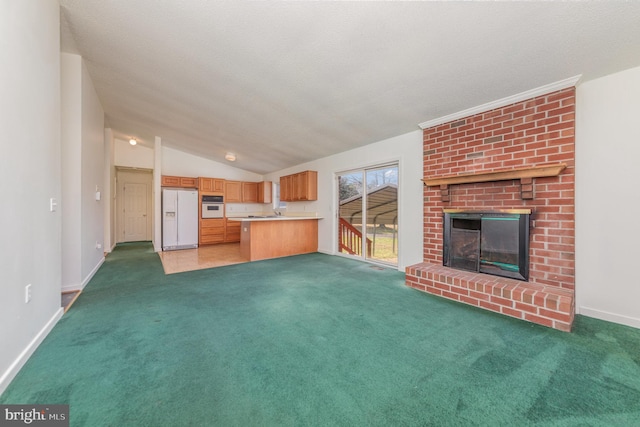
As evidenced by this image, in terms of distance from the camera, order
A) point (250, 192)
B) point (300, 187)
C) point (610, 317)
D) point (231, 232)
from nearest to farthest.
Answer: point (610, 317), point (300, 187), point (231, 232), point (250, 192)

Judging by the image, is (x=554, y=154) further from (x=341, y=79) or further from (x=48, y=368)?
(x=48, y=368)

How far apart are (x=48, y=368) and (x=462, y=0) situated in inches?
144

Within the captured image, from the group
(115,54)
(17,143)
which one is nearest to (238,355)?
(17,143)

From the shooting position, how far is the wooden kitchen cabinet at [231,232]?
7.17 m

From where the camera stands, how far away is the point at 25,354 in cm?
153

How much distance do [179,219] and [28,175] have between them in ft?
16.6

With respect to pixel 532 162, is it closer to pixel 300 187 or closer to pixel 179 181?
pixel 300 187

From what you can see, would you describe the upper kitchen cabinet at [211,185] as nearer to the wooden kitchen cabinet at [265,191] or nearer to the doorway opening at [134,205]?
the wooden kitchen cabinet at [265,191]

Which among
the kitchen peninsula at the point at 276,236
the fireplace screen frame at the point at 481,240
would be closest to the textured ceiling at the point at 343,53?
the fireplace screen frame at the point at 481,240

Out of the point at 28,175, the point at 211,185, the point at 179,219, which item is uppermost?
the point at 211,185

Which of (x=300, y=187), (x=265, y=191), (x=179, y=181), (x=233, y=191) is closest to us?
(x=300, y=187)

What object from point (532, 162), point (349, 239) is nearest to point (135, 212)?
point (349, 239)

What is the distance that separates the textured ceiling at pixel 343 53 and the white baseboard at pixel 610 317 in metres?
2.21

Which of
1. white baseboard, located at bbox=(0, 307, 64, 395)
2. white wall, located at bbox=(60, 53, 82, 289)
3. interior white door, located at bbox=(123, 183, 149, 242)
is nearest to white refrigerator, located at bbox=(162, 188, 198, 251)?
interior white door, located at bbox=(123, 183, 149, 242)
